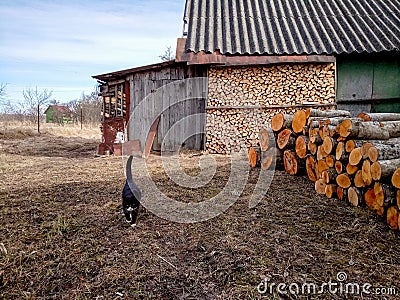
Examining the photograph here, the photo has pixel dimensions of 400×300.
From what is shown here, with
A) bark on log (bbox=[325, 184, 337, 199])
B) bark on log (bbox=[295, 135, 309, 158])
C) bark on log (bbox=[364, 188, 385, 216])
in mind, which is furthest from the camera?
bark on log (bbox=[295, 135, 309, 158])

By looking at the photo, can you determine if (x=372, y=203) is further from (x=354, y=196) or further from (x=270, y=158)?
(x=270, y=158)

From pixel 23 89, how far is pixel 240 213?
2557 cm

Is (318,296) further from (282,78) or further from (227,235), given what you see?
(282,78)

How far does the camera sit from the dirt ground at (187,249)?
1.90 m

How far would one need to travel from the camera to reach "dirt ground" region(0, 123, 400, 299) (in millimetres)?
Result: 1901

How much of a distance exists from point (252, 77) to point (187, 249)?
17.4ft

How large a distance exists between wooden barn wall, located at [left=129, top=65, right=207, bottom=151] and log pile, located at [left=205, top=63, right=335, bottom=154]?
48cm

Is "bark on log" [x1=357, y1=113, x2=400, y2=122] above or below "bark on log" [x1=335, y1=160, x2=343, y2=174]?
above

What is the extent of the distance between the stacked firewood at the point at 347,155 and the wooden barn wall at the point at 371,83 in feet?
9.08

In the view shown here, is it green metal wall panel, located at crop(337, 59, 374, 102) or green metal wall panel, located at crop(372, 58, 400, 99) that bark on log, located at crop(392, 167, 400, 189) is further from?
green metal wall panel, located at crop(372, 58, 400, 99)

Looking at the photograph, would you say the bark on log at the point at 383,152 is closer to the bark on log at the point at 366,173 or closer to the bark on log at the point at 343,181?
the bark on log at the point at 366,173

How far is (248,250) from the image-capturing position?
2334mm

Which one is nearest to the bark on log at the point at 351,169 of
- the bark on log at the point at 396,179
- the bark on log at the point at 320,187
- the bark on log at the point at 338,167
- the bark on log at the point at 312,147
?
the bark on log at the point at 338,167

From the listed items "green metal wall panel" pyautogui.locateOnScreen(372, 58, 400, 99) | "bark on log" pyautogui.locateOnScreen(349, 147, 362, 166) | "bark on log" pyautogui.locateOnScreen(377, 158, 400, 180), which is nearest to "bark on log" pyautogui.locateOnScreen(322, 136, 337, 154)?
"bark on log" pyautogui.locateOnScreen(349, 147, 362, 166)
